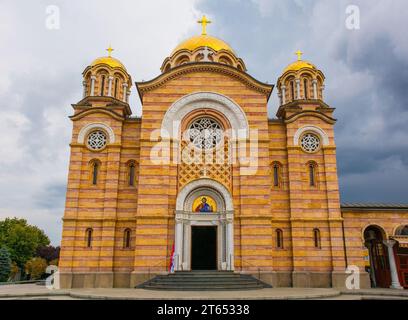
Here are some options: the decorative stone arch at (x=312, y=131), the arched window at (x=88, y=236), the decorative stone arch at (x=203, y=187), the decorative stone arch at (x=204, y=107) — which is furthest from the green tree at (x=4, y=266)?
the decorative stone arch at (x=312, y=131)

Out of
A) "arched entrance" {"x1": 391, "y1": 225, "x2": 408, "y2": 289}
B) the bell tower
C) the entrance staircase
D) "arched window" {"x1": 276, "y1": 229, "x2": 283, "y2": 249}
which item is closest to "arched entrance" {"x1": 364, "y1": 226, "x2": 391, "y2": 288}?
"arched entrance" {"x1": 391, "y1": 225, "x2": 408, "y2": 289}

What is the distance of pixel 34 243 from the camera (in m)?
42.9

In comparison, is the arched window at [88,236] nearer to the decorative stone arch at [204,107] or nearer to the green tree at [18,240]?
the decorative stone arch at [204,107]

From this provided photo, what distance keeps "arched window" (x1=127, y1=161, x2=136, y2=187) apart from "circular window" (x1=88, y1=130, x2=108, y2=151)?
187 centimetres

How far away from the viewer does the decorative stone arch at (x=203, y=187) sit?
18047 millimetres

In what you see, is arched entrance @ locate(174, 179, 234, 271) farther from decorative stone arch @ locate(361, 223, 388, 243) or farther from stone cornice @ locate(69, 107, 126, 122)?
decorative stone arch @ locate(361, 223, 388, 243)

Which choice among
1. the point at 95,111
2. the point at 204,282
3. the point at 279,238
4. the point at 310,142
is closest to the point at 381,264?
the point at 279,238

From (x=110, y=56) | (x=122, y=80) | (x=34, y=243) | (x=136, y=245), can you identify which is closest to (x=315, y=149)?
(x=136, y=245)

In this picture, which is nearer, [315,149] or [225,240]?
[225,240]

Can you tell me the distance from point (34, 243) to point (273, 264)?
3535 centimetres

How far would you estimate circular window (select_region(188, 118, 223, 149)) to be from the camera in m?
19.3

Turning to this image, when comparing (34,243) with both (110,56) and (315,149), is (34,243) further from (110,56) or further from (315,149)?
(315,149)

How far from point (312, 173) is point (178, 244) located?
852 centimetres

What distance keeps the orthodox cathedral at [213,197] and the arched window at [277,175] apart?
0.19 ft
